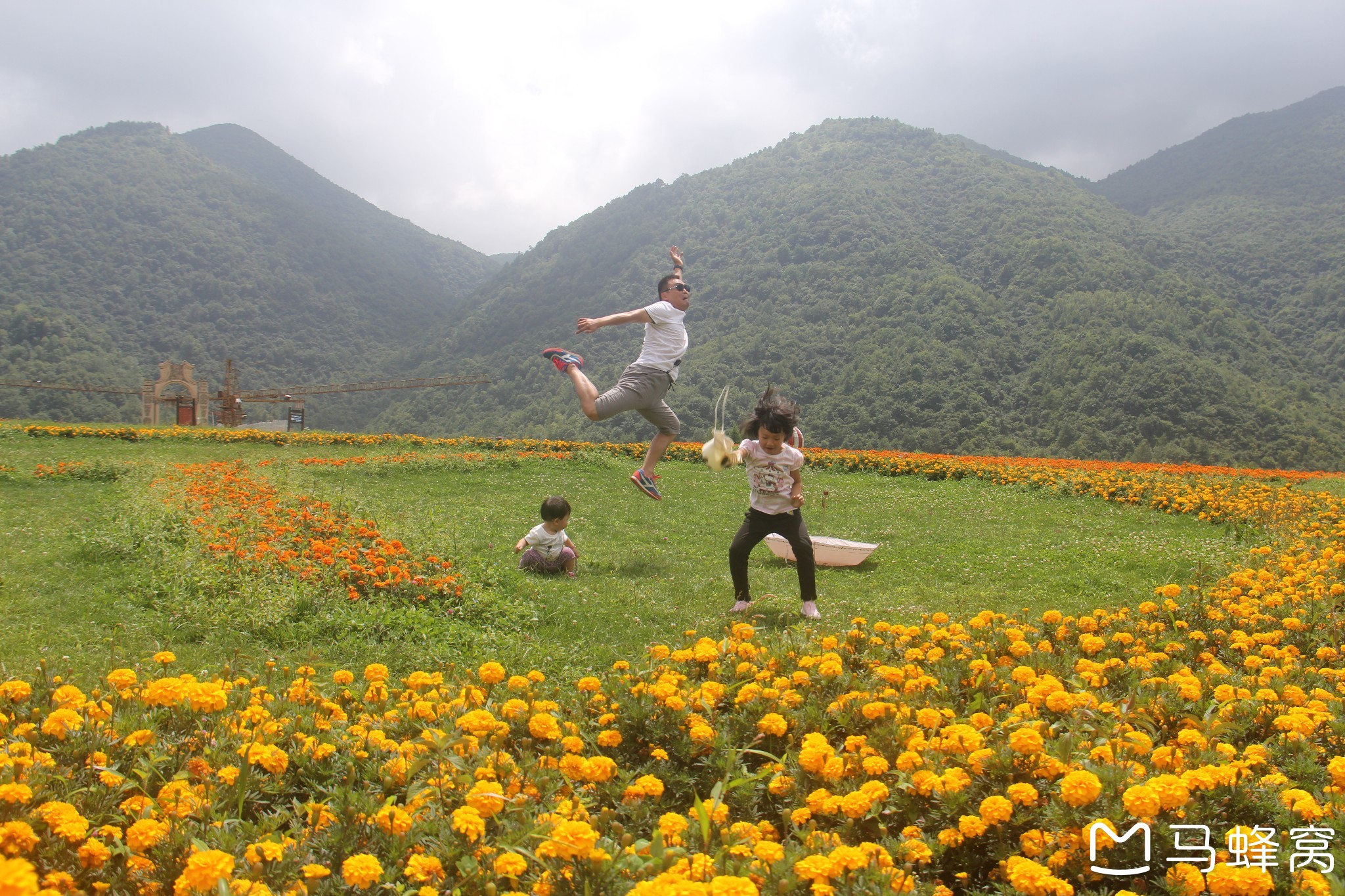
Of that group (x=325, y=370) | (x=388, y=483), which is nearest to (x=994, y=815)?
(x=388, y=483)

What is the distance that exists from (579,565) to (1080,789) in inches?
224

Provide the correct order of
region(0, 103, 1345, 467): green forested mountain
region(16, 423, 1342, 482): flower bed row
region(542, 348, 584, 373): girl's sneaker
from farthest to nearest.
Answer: region(0, 103, 1345, 467): green forested mountain
region(16, 423, 1342, 482): flower bed row
region(542, 348, 584, 373): girl's sneaker

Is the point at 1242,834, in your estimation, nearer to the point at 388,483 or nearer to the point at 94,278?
the point at 388,483

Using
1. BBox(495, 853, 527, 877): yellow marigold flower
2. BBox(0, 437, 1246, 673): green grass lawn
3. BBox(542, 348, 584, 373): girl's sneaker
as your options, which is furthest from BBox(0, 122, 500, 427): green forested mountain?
BBox(495, 853, 527, 877): yellow marigold flower

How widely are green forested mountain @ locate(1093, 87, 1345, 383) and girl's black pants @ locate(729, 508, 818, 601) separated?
156 ft

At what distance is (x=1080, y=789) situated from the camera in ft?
6.23

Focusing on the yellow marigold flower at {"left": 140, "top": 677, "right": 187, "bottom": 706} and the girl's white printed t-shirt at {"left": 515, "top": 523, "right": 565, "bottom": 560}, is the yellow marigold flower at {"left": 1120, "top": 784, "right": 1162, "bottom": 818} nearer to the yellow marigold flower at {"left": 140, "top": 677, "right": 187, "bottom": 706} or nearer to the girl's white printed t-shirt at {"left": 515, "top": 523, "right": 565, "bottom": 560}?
the yellow marigold flower at {"left": 140, "top": 677, "right": 187, "bottom": 706}

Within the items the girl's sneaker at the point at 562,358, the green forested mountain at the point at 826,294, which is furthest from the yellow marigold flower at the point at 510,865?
the green forested mountain at the point at 826,294

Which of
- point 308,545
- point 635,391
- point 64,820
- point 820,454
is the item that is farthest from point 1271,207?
point 64,820

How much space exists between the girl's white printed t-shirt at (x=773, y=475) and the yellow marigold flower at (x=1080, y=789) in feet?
11.9

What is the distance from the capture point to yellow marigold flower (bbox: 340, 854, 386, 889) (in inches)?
63.9

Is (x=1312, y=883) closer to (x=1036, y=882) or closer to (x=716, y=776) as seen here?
(x=1036, y=882)

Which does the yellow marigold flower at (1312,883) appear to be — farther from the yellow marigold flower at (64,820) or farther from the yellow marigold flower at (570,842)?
the yellow marigold flower at (64,820)

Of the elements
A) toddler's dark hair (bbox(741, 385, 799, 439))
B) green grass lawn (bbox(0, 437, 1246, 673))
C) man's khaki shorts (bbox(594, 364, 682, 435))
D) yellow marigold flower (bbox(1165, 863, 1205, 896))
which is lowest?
green grass lawn (bbox(0, 437, 1246, 673))
